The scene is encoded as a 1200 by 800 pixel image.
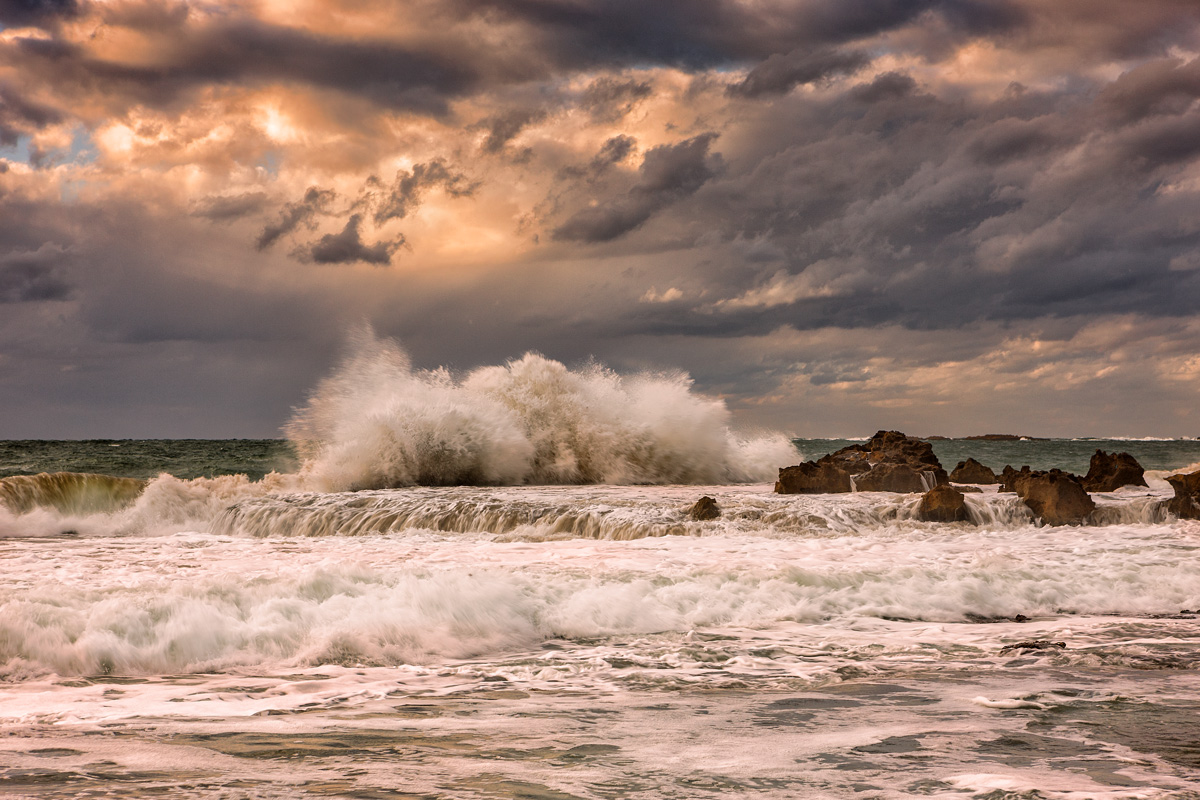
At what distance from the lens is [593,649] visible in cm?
615

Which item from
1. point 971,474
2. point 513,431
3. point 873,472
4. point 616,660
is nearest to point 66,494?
point 513,431

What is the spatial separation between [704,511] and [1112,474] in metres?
9.24

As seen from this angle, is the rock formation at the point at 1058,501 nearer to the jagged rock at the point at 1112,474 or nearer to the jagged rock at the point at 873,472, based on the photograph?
the jagged rock at the point at 873,472

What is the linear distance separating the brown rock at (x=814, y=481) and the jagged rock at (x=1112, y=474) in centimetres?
482

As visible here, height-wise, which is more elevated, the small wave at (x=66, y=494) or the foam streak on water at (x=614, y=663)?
the small wave at (x=66, y=494)

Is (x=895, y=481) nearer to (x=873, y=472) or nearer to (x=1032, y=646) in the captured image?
(x=873, y=472)

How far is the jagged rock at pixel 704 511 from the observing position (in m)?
11.4

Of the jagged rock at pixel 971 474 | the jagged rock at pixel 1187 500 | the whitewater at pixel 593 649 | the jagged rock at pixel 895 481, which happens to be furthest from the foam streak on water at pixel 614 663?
the jagged rock at pixel 971 474

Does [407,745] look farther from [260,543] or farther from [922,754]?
[260,543]

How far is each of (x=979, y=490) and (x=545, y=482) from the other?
29.6 feet

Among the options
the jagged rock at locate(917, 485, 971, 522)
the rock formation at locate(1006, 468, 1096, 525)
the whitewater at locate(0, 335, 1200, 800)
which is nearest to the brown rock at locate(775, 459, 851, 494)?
the whitewater at locate(0, 335, 1200, 800)

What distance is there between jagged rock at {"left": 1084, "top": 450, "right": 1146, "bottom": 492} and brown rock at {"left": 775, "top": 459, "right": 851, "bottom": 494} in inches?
190

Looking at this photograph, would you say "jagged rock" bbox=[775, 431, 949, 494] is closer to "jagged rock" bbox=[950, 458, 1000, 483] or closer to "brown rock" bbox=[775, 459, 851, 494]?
"brown rock" bbox=[775, 459, 851, 494]

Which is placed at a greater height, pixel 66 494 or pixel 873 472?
pixel 66 494
